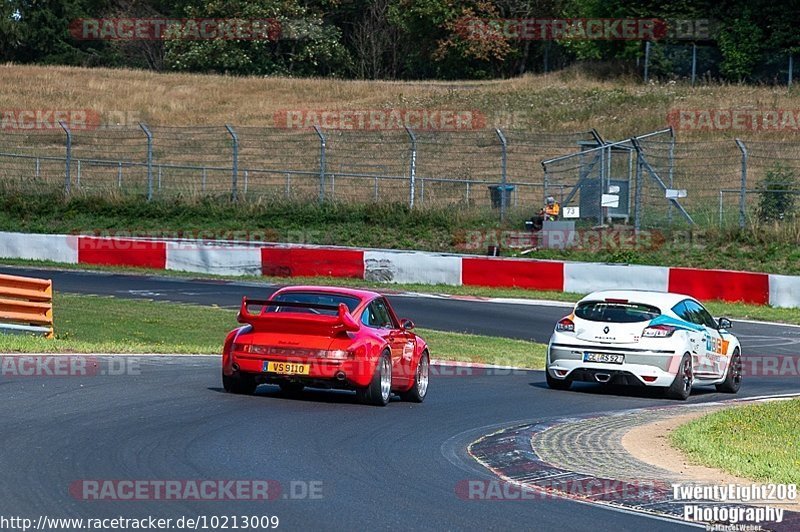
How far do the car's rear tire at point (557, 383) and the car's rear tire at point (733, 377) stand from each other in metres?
2.34

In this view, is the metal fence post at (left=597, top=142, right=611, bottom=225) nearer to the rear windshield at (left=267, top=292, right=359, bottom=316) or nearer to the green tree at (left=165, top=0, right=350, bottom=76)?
the rear windshield at (left=267, top=292, right=359, bottom=316)

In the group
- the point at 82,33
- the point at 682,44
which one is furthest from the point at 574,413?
the point at 82,33

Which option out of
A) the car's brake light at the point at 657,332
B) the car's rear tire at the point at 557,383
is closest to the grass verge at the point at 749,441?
the car's brake light at the point at 657,332

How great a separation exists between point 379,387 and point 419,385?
1217mm

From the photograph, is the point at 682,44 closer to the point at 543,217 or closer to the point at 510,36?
the point at 510,36

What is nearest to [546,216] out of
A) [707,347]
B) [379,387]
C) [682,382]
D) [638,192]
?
[638,192]

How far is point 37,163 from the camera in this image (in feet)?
130

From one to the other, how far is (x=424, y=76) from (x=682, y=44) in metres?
25.3

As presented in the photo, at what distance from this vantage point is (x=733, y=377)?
56.2 ft

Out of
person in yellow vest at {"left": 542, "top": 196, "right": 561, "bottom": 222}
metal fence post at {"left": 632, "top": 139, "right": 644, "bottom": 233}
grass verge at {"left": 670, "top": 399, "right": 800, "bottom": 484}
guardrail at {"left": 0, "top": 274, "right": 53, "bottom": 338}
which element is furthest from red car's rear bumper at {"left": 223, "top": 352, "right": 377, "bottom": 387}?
person in yellow vest at {"left": 542, "top": 196, "right": 561, "bottom": 222}

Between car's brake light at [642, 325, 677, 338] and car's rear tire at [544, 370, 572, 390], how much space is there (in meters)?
1.22

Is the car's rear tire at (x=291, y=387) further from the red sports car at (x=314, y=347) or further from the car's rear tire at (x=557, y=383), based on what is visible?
the car's rear tire at (x=557, y=383)

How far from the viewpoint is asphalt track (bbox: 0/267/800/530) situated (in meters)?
7.48

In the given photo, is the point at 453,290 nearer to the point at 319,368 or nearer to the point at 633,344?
the point at 633,344
